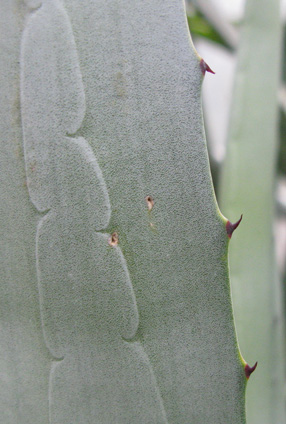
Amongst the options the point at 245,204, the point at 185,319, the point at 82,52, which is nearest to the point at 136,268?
the point at 185,319

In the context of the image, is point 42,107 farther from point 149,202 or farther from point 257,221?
point 257,221

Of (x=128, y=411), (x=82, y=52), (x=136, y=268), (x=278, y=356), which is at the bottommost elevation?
(x=278, y=356)

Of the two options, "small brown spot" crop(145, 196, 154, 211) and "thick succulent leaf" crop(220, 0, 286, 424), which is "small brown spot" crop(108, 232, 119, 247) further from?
"thick succulent leaf" crop(220, 0, 286, 424)

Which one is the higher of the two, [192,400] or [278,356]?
[192,400]

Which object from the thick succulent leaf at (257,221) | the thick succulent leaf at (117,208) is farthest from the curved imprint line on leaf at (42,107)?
the thick succulent leaf at (257,221)

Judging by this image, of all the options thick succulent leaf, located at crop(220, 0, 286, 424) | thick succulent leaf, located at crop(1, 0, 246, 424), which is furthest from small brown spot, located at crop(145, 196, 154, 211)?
thick succulent leaf, located at crop(220, 0, 286, 424)

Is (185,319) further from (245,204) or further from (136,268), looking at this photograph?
(245,204)
